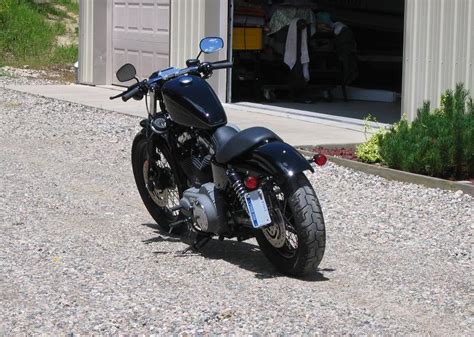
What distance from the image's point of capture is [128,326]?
587 cm

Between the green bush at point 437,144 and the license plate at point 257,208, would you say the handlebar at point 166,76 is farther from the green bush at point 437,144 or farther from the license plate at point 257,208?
the green bush at point 437,144

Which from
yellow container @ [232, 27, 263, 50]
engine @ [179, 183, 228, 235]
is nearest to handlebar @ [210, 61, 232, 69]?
engine @ [179, 183, 228, 235]

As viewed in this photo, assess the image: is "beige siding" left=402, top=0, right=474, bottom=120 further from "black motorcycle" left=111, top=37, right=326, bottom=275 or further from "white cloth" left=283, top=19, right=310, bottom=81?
"black motorcycle" left=111, top=37, right=326, bottom=275

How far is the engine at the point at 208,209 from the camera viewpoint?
717cm

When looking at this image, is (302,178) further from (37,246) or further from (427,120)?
A: (427,120)

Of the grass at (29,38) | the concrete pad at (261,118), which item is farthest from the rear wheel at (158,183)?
the grass at (29,38)

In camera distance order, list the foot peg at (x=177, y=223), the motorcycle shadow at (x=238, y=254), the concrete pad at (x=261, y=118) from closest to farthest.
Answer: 1. the motorcycle shadow at (x=238, y=254)
2. the foot peg at (x=177, y=223)
3. the concrete pad at (x=261, y=118)

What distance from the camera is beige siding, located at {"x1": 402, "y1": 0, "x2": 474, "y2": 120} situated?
11875 mm

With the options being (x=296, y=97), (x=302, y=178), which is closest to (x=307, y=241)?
(x=302, y=178)

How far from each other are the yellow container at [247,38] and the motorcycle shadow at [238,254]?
8.76 m

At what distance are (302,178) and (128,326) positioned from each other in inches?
58.2

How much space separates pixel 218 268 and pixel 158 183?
114cm

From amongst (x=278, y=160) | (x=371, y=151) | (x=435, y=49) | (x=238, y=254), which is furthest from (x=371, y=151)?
(x=278, y=160)

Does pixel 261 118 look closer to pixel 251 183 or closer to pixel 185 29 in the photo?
pixel 185 29
